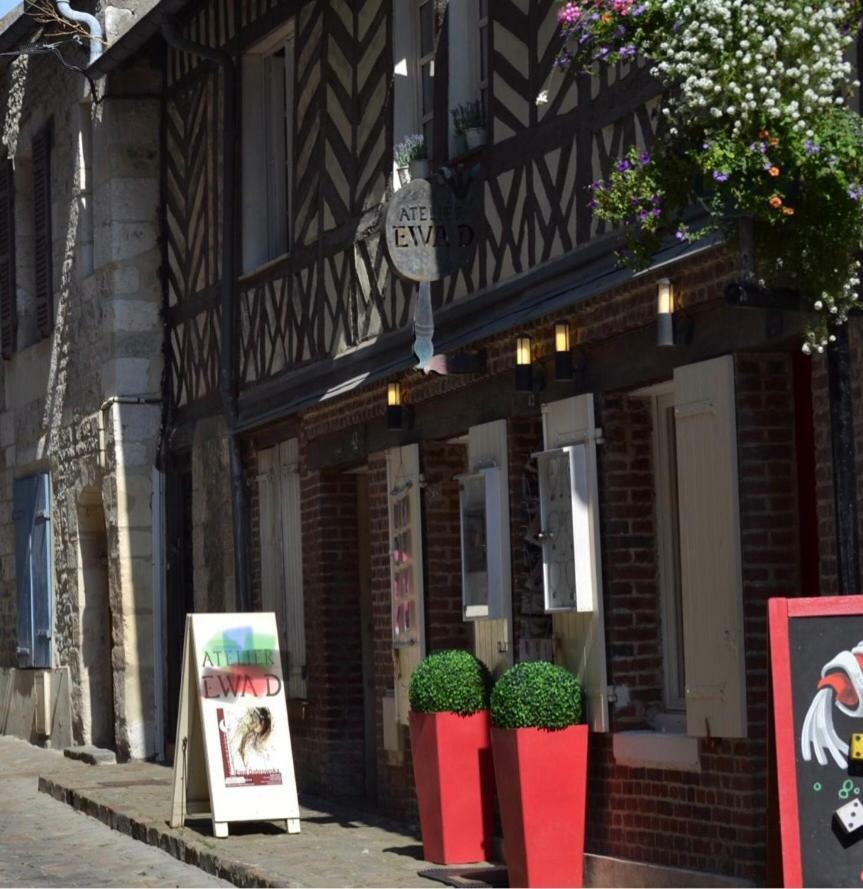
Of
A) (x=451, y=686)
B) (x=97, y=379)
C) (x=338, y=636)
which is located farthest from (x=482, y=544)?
(x=97, y=379)

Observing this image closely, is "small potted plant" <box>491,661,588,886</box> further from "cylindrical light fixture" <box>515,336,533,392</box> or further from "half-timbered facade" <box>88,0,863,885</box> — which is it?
"cylindrical light fixture" <box>515,336,533,392</box>

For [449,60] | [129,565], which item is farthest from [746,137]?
[129,565]

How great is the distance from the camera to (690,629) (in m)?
8.06

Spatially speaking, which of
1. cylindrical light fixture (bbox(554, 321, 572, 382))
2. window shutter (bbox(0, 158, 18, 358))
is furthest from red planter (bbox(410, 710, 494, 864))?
window shutter (bbox(0, 158, 18, 358))

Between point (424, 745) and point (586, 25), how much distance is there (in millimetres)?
3923

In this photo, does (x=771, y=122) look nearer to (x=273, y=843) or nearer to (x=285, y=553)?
(x=273, y=843)

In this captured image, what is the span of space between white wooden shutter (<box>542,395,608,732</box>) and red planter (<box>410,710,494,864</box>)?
64cm

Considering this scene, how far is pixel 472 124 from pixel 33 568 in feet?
29.7

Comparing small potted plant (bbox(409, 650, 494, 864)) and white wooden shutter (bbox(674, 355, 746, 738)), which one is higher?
white wooden shutter (bbox(674, 355, 746, 738))

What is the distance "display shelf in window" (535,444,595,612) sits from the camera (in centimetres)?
884

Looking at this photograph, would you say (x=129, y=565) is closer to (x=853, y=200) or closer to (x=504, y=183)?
(x=504, y=183)

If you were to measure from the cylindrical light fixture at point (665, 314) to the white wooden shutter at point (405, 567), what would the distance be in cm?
300

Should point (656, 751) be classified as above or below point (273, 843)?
above

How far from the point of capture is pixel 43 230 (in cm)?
1791
